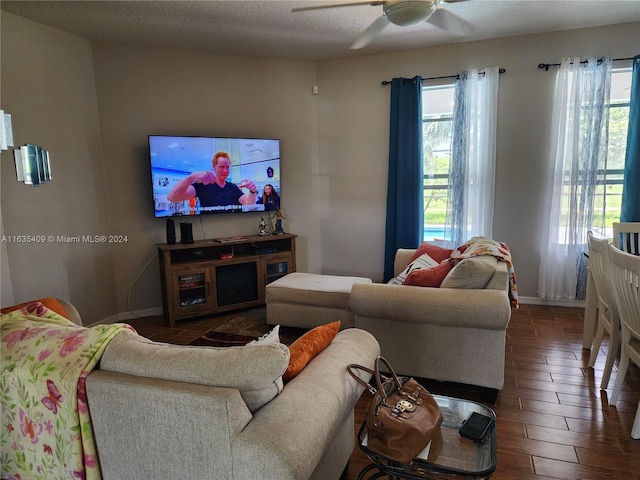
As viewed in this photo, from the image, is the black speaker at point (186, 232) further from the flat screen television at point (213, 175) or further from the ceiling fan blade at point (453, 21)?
the ceiling fan blade at point (453, 21)

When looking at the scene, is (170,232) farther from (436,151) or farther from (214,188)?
(436,151)

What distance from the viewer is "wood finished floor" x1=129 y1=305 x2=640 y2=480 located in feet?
6.00

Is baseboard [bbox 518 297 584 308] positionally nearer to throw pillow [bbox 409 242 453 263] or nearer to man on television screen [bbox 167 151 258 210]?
throw pillow [bbox 409 242 453 263]

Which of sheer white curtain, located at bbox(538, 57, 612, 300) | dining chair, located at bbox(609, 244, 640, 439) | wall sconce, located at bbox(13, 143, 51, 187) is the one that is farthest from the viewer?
sheer white curtain, located at bbox(538, 57, 612, 300)

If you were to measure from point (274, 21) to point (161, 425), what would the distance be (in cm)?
324

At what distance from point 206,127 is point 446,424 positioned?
3.66m

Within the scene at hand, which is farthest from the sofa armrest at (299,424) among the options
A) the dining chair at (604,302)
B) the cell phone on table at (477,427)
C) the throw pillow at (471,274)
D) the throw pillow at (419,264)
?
the dining chair at (604,302)

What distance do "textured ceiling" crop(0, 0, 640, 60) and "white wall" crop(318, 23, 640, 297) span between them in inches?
5.9

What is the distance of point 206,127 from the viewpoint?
4.19m

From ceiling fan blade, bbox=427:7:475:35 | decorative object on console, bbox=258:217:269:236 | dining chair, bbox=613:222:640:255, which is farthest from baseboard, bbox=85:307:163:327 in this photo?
dining chair, bbox=613:222:640:255

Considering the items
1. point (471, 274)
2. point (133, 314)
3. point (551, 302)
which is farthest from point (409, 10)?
point (133, 314)

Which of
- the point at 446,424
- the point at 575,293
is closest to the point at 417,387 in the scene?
the point at 446,424

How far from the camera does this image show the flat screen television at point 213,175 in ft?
12.6

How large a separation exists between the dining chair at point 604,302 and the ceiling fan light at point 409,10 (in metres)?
1.65
